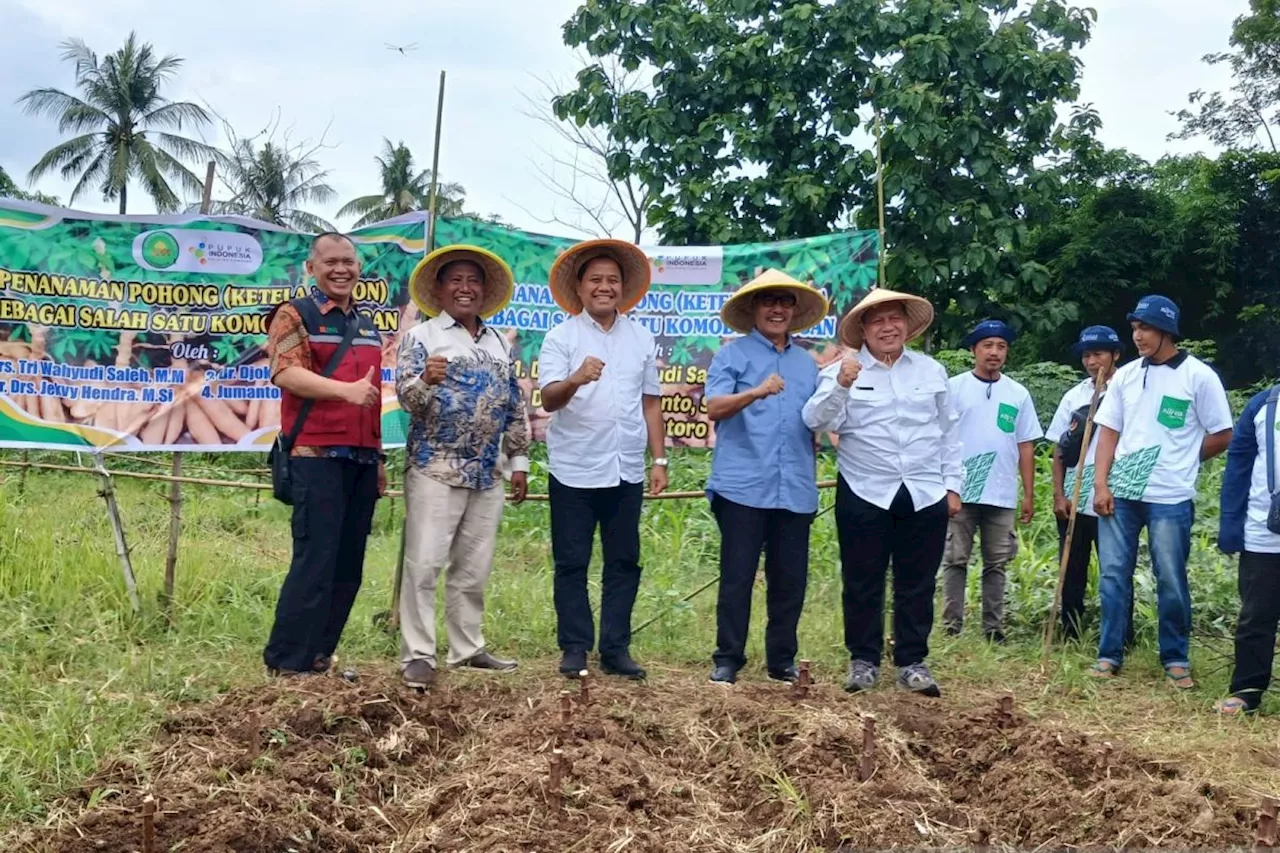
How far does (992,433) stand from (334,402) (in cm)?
317

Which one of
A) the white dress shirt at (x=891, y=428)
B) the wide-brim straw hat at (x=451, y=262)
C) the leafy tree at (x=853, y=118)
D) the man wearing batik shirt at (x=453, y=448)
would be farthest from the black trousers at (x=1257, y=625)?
the leafy tree at (x=853, y=118)

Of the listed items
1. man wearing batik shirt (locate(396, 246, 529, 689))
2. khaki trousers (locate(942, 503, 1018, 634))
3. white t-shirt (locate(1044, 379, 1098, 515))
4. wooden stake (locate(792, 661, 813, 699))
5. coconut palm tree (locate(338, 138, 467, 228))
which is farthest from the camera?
coconut palm tree (locate(338, 138, 467, 228))

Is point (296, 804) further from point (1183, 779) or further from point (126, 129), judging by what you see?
point (126, 129)

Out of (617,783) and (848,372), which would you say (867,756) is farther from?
(848,372)

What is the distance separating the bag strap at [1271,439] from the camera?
4.43 metres

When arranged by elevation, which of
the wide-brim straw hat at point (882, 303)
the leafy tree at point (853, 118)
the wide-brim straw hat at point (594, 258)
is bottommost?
the wide-brim straw hat at point (882, 303)

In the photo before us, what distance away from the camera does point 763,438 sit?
454cm

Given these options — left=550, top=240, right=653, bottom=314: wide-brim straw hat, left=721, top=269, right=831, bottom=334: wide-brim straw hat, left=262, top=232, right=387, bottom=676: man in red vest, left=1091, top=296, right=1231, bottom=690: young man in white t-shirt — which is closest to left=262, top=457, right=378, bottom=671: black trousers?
left=262, top=232, right=387, bottom=676: man in red vest

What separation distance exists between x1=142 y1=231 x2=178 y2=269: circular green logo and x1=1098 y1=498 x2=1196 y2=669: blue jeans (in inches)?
169

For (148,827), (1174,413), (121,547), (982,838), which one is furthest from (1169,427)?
(121,547)

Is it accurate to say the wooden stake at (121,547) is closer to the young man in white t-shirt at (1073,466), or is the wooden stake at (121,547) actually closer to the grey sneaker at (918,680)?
the grey sneaker at (918,680)

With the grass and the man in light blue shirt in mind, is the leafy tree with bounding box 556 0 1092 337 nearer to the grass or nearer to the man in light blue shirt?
the grass

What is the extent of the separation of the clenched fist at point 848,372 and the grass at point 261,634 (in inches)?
56.1

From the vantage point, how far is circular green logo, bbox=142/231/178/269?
16.7 feet
